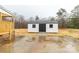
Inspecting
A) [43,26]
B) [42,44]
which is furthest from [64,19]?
[42,44]

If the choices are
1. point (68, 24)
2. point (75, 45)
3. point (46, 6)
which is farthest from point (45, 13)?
point (75, 45)

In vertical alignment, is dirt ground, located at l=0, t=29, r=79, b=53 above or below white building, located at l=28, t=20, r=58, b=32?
below

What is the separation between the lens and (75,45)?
7.63 feet

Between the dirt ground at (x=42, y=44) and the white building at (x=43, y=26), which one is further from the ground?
the white building at (x=43, y=26)

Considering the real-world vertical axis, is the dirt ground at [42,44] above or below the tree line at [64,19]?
below

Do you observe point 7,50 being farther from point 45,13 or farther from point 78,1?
point 78,1

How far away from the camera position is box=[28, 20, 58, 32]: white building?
2299 mm

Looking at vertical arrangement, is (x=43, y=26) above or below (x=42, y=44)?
above

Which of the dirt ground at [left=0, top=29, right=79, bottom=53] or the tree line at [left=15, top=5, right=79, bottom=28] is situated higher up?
the tree line at [left=15, top=5, right=79, bottom=28]

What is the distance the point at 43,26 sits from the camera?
2.30 metres

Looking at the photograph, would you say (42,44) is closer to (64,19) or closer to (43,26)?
(43,26)

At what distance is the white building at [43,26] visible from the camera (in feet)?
7.54

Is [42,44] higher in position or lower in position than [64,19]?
lower

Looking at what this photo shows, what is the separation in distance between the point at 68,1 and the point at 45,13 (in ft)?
0.77
